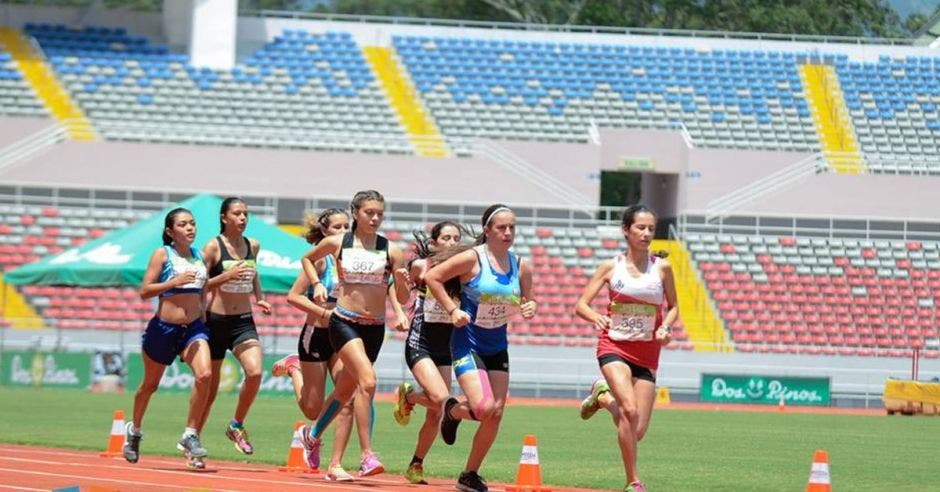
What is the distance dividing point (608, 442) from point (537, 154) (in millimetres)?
25419

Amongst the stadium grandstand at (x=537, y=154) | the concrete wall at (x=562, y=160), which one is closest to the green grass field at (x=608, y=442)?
the stadium grandstand at (x=537, y=154)

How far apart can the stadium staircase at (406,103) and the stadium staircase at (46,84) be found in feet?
26.0

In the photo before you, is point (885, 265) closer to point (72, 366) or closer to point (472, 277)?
point (72, 366)

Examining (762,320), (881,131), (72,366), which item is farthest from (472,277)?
(881,131)

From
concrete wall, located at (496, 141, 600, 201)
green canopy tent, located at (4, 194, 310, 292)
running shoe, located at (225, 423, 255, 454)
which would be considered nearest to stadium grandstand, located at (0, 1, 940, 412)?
concrete wall, located at (496, 141, 600, 201)

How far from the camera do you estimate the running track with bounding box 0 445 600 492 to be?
502 inches

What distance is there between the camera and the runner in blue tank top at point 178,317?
14.8m

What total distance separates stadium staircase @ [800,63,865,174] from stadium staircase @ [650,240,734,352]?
562cm

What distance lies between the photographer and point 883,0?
75.8 metres

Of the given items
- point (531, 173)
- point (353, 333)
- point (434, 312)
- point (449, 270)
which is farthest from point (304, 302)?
point (531, 173)

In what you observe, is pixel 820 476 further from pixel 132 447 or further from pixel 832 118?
pixel 832 118

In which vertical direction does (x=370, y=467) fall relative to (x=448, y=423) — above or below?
below

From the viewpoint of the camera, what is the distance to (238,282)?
602 inches

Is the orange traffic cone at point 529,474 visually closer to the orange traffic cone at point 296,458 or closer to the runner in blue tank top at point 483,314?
the runner in blue tank top at point 483,314
